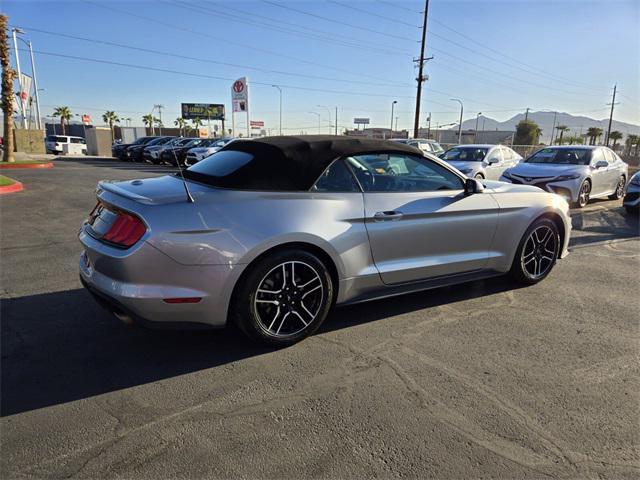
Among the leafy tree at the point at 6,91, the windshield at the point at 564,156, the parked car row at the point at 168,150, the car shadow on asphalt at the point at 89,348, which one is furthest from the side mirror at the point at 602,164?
the leafy tree at the point at 6,91

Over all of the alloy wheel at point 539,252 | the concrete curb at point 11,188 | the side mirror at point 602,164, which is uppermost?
the side mirror at point 602,164

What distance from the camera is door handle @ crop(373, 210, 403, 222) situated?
3.63 meters

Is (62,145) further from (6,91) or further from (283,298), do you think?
(283,298)

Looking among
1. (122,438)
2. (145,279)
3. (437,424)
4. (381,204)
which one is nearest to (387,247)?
(381,204)

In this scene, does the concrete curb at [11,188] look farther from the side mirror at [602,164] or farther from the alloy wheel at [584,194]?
the side mirror at [602,164]

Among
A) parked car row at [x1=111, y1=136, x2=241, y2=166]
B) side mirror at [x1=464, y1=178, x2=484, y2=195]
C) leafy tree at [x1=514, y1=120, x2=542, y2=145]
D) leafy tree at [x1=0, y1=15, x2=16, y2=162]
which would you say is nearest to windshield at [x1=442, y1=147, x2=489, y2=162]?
side mirror at [x1=464, y1=178, x2=484, y2=195]

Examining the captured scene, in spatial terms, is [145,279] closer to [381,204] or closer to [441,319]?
[381,204]

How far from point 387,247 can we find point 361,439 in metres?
1.68

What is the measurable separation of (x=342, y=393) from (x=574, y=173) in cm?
1012

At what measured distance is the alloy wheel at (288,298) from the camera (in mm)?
3236

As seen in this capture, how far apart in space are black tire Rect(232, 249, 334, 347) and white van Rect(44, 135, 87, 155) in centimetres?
4086

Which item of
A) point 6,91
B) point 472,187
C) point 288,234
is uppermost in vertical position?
point 6,91

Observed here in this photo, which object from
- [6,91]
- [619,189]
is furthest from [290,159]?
[6,91]

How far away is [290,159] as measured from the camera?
356cm
